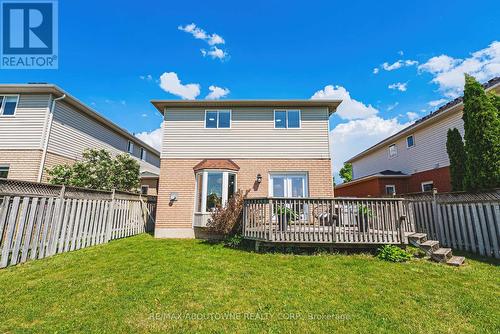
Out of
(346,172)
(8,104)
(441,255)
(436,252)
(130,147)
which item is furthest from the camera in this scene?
(346,172)

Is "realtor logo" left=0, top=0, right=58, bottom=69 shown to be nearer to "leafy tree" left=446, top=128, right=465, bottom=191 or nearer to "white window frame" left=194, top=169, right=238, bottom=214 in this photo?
"white window frame" left=194, top=169, right=238, bottom=214

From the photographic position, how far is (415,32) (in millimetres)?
10711

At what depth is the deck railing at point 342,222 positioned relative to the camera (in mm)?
6645

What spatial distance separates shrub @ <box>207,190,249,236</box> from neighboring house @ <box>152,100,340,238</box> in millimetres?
1087

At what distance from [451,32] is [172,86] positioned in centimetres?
1530

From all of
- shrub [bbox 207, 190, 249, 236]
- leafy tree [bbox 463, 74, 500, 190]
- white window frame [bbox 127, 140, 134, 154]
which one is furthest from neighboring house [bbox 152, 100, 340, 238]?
white window frame [bbox 127, 140, 134, 154]

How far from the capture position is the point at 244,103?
11109 mm

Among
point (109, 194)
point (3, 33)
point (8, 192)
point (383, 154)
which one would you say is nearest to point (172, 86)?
point (3, 33)

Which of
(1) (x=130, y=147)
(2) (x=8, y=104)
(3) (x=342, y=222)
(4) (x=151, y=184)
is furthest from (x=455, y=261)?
(1) (x=130, y=147)

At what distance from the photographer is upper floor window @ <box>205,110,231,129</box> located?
11.2 m

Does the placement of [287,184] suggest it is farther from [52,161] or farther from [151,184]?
[151,184]

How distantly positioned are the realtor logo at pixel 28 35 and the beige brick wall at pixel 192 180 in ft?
23.5

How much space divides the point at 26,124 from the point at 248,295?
48.3 feet

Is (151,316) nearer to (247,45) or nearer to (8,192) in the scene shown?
(8,192)
